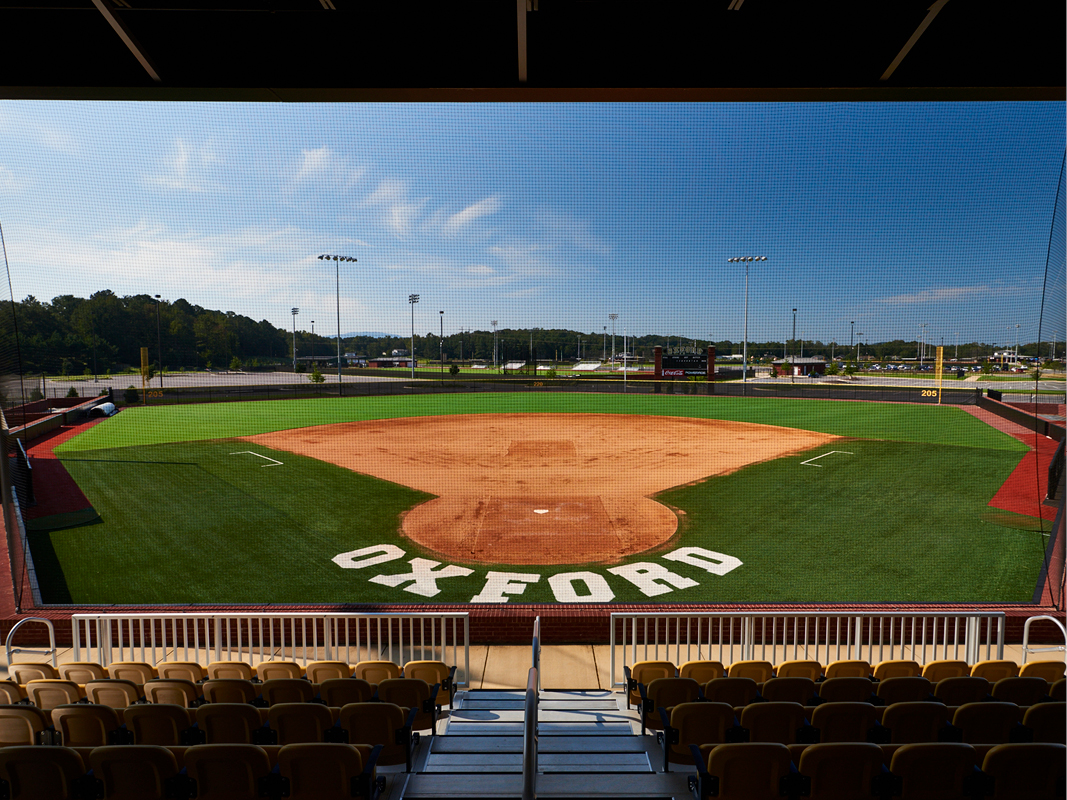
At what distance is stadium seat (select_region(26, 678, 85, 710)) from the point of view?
313 cm

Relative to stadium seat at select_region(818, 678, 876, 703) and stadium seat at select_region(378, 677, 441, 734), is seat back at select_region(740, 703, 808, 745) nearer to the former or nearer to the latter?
stadium seat at select_region(818, 678, 876, 703)

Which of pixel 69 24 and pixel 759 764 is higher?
pixel 69 24

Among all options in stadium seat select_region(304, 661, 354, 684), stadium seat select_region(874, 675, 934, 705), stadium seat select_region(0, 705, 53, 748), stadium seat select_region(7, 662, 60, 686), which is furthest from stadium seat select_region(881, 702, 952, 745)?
stadium seat select_region(7, 662, 60, 686)

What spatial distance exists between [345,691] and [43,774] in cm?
140

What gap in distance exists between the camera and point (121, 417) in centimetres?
2814

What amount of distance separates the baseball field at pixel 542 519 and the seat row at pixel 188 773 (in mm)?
5302

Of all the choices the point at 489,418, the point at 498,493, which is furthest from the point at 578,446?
the point at 489,418

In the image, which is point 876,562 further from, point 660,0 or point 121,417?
→ point 121,417

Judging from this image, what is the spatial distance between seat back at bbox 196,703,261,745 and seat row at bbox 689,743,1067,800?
7.05 feet

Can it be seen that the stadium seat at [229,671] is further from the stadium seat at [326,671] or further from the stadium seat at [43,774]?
the stadium seat at [43,774]

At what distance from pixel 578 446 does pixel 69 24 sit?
17.0 meters

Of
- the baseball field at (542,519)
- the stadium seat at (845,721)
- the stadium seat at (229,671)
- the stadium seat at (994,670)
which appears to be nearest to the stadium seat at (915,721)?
the stadium seat at (845,721)

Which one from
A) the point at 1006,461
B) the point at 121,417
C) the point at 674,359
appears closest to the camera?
the point at 1006,461

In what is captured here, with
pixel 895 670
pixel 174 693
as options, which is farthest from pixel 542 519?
pixel 174 693
